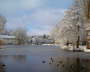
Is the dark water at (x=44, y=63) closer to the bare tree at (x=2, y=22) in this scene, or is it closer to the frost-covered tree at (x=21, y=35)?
the bare tree at (x=2, y=22)

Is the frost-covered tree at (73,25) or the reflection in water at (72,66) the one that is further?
the frost-covered tree at (73,25)

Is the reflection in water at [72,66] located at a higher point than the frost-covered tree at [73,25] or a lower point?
lower

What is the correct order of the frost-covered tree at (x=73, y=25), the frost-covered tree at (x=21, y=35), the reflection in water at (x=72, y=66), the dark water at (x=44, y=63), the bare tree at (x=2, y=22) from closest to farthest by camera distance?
the reflection in water at (x=72, y=66)
the dark water at (x=44, y=63)
the frost-covered tree at (x=73, y=25)
the bare tree at (x=2, y=22)
the frost-covered tree at (x=21, y=35)

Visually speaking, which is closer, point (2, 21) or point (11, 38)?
point (2, 21)

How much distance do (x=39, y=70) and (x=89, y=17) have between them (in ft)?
70.6

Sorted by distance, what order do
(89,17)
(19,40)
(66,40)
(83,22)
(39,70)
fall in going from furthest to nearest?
(19,40) < (66,40) < (83,22) < (89,17) < (39,70)

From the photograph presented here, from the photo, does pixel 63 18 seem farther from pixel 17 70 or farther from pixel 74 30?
pixel 17 70

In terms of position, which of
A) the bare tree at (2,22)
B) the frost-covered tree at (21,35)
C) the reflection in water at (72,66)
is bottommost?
the reflection in water at (72,66)

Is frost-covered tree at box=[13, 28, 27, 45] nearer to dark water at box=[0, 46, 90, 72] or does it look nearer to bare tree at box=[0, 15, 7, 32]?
bare tree at box=[0, 15, 7, 32]

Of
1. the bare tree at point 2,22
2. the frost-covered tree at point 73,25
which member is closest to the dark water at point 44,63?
the frost-covered tree at point 73,25

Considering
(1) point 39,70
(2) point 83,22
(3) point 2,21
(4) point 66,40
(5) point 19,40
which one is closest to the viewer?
(1) point 39,70

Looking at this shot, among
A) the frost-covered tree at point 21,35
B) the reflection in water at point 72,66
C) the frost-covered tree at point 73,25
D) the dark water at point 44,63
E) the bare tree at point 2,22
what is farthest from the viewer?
the frost-covered tree at point 21,35

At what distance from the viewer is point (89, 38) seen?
2057 inches

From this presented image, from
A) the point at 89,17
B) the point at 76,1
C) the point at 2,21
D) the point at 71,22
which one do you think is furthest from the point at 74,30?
the point at 2,21
